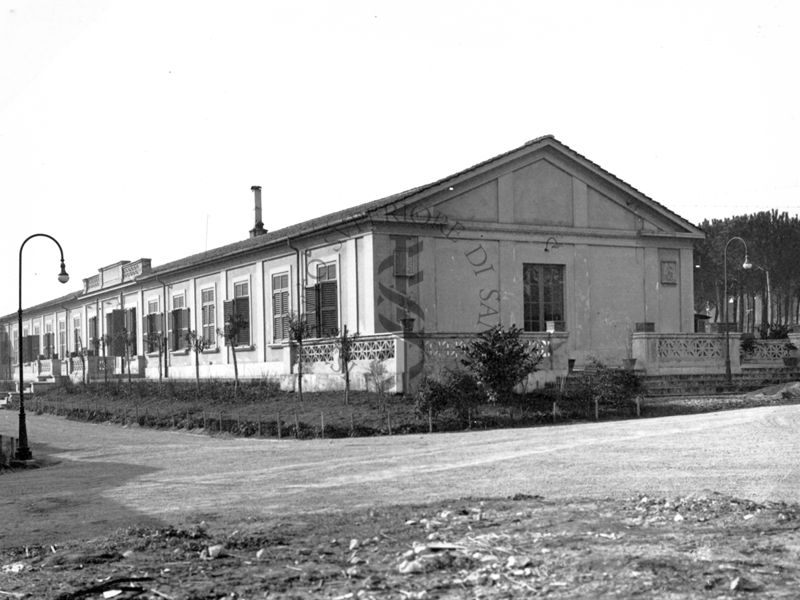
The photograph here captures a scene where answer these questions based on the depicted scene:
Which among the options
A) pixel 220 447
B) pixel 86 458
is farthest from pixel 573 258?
pixel 86 458

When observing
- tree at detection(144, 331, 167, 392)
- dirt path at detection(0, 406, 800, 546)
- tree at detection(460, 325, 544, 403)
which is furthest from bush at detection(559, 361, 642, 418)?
tree at detection(144, 331, 167, 392)

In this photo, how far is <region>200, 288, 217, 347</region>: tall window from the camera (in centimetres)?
3578

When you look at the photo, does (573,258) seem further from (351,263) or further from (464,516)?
(464,516)

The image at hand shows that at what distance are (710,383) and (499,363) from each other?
25.0 ft

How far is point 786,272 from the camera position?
217 feet

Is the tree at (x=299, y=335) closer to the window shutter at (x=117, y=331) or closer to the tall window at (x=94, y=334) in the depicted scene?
the window shutter at (x=117, y=331)

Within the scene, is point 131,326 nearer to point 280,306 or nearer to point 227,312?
point 227,312

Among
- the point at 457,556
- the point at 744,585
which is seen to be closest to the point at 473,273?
the point at 457,556

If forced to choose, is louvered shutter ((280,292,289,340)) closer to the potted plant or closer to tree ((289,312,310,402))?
tree ((289,312,310,402))

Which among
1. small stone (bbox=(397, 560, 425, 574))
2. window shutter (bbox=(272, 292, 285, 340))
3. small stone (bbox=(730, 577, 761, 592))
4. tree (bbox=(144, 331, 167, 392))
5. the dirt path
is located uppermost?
window shutter (bbox=(272, 292, 285, 340))

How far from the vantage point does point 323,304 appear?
1109 inches

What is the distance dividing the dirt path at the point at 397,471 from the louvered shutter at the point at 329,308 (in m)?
7.91

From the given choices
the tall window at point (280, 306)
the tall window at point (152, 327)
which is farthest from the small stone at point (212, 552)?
the tall window at point (152, 327)

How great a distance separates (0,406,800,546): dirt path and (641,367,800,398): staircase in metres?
4.40
